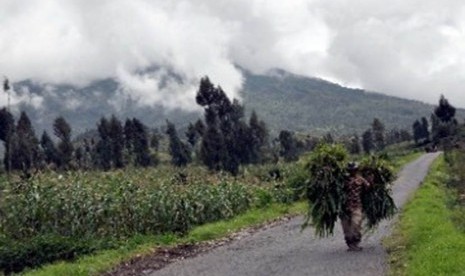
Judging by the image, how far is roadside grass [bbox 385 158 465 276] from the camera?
47.8 feet

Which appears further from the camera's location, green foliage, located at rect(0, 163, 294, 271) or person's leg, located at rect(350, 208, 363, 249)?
green foliage, located at rect(0, 163, 294, 271)

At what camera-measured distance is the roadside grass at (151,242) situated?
18.7 meters

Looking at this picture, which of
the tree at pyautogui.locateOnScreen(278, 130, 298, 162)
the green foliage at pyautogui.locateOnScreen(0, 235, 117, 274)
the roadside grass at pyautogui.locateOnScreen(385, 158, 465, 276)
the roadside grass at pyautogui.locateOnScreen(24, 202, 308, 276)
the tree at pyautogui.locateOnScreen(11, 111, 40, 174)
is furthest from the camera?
the tree at pyautogui.locateOnScreen(278, 130, 298, 162)

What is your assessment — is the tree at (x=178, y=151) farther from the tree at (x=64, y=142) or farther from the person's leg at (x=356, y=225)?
the person's leg at (x=356, y=225)

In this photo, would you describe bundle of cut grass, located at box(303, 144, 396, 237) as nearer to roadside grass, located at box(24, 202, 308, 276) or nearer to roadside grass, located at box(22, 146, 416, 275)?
roadside grass, located at box(22, 146, 416, 275)

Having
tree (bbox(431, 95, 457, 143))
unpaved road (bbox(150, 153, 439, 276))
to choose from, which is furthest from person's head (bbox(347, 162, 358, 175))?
tree (bbox(431, 95, 457, 143))

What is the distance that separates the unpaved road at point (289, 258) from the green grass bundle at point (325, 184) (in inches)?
37.8

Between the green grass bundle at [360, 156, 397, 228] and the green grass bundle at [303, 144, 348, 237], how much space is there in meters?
0.77

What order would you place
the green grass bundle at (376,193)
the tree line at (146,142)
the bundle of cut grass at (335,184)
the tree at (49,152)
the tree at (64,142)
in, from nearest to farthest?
the bundle of cut grass at (335,184) → the green grass bundle at (376,193) → the tree line at (146,142) → the tree at (64,142) → the tree at (49,152)

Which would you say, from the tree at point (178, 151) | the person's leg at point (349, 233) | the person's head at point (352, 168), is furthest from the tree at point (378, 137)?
the person's leg at point (349, 233)

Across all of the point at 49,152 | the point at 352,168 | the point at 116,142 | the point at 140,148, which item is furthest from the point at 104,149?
the point at 352,168

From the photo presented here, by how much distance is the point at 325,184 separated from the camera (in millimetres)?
20328

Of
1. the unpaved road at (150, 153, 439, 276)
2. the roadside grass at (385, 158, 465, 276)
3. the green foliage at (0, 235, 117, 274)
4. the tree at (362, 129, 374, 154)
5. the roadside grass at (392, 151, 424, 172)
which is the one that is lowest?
the unpaved road at (150, 153, 439, 276)

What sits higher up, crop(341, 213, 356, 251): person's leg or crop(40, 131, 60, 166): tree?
crop(40, 131, 60, 166): tree
